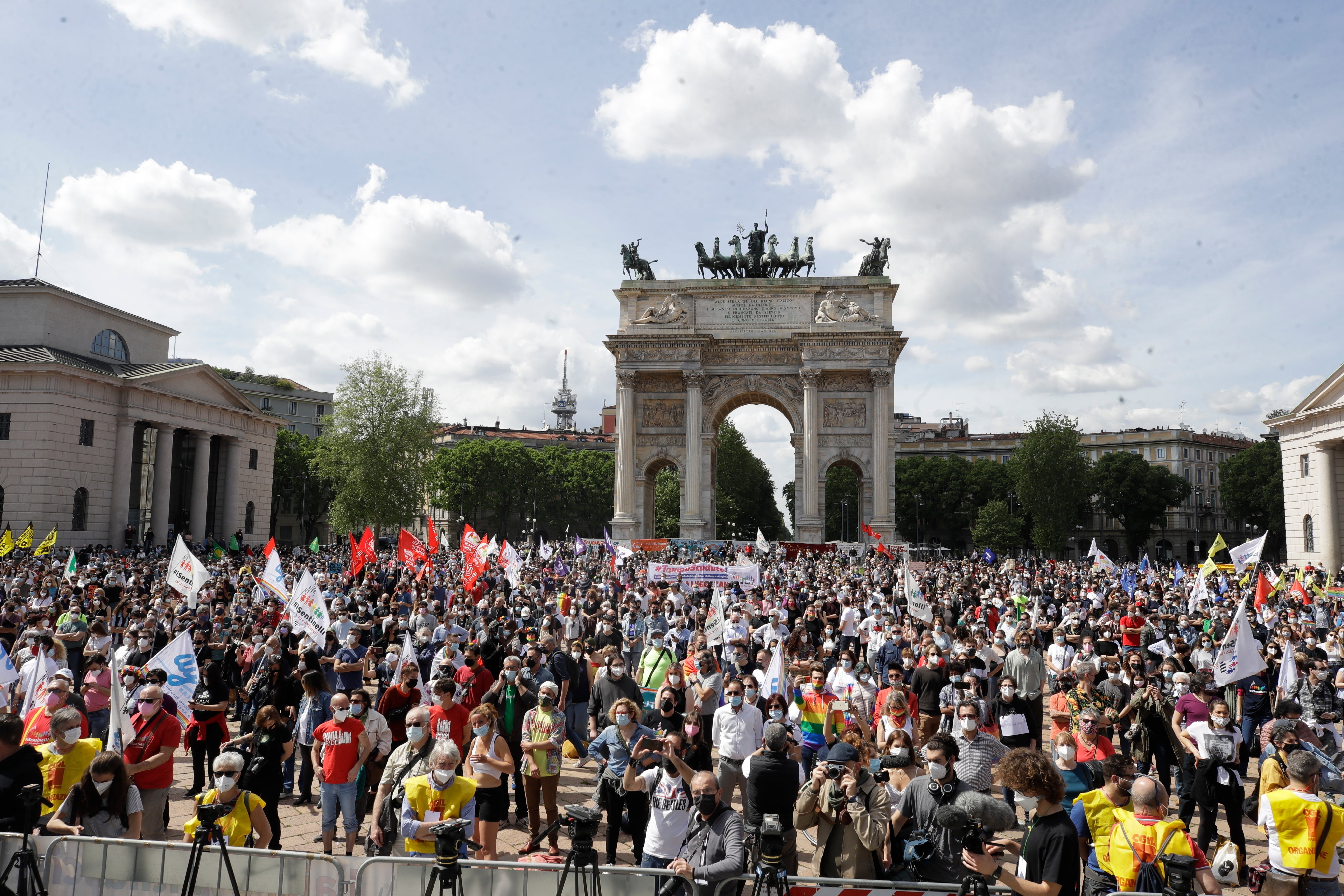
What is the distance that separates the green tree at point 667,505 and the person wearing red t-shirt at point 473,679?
7848cm

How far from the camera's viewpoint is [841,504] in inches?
4171

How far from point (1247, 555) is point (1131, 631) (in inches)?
380

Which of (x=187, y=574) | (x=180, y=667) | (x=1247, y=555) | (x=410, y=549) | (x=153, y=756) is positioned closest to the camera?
(x=153, y=756)

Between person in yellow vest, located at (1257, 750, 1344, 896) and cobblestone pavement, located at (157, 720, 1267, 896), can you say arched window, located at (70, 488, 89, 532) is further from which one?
person in yellow vest, located at (1257, 750, 1344, 896)

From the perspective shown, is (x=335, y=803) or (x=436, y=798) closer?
(x=436, y=798)

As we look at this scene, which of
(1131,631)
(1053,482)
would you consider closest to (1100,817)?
(1131,631)

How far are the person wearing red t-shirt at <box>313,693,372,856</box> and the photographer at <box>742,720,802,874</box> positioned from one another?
11.8 ft

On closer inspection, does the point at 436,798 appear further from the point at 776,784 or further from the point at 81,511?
the point at 81,511

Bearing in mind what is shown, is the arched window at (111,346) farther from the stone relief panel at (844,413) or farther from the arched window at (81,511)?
the stone relief panel at (844,413)

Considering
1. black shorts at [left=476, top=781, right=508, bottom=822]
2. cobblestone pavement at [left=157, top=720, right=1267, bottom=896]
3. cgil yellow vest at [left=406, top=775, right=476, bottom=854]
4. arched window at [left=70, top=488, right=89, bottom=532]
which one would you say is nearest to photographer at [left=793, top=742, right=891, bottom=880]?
cgil yellow vest at [left=406, top=775, right=476, bottom=854]

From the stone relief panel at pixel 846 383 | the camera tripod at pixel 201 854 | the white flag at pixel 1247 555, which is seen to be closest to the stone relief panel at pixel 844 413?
the stone relief panel at pixel 846 383

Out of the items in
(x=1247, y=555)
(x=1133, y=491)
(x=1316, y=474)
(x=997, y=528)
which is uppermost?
(x=1133, y=491)

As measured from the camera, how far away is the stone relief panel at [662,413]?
52.7m

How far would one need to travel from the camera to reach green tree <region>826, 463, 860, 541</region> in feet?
334
